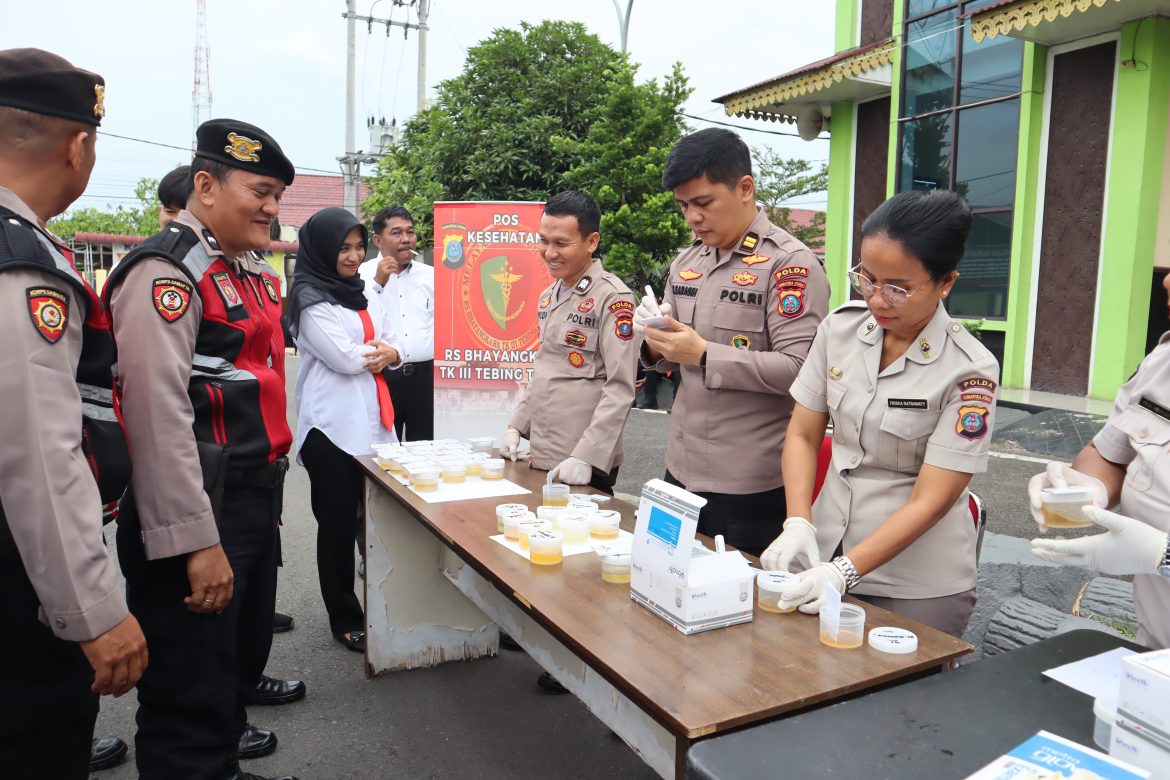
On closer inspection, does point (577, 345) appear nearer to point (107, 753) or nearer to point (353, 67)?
point (107, 753)

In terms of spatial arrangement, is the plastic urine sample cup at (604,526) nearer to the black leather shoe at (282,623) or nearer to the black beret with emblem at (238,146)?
the black beret with emblem at (238,146)

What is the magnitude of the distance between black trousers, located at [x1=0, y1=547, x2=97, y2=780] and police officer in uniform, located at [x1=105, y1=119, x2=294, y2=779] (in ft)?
1.06

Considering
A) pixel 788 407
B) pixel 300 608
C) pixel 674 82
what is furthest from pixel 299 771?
Answer: pixel 674 82

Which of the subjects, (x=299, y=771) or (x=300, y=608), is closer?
(x=299, y=771)

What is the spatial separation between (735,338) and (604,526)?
2.33 ft

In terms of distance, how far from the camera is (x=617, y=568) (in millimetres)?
1769

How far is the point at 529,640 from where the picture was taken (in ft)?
6.98

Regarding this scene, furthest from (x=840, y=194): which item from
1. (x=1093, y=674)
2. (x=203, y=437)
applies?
(x=1093, y=674)

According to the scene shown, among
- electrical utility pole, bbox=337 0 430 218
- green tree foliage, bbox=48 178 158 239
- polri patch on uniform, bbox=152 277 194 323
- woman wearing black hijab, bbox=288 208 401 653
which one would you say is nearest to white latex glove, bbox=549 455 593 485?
woman wearing black hijab, bbox=288 208 401 653

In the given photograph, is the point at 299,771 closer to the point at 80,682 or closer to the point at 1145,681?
the point at 80,682

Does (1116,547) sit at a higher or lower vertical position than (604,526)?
higher

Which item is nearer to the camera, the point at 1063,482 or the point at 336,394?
the point at 1063,482

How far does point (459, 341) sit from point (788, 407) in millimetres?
2586

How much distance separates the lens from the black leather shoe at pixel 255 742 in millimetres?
2539
